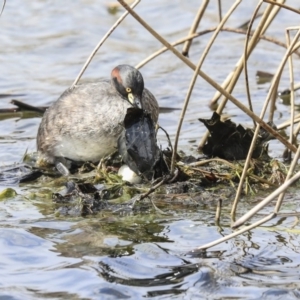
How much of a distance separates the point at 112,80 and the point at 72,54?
215 inches

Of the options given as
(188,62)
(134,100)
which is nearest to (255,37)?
(134,100)

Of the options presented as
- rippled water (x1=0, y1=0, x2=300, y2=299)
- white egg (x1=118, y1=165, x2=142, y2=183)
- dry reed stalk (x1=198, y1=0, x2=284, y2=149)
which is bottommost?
rippled water (x1=0, y1=0, x2=300, y2=299)

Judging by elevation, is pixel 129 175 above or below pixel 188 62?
below

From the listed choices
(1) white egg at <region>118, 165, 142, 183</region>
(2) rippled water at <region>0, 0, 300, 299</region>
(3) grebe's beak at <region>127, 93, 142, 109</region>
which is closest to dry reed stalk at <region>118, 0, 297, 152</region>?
(2) rippled water at <region>0, 0, 300, 299</region>

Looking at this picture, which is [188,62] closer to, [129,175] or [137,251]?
[137,251]

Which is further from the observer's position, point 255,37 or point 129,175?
point 129,175

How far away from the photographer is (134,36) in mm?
14242

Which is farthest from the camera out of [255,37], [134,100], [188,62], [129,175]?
[134,100]

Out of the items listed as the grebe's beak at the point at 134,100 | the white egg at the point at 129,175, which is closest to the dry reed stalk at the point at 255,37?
the grebe's beak at the point at 134,100

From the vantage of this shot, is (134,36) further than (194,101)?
Yes

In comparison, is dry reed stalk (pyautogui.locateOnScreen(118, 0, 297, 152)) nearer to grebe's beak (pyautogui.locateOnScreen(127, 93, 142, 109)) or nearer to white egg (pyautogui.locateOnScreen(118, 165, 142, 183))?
white egg (pyautogui.locateOnScreen(118, 165, 142, 183))

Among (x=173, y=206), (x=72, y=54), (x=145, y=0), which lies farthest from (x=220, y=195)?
(x=145, y=0)

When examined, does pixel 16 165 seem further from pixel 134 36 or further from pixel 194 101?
pixel 134 36

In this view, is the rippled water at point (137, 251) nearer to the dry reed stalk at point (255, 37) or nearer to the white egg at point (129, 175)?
the white egg at point (129, 175)
